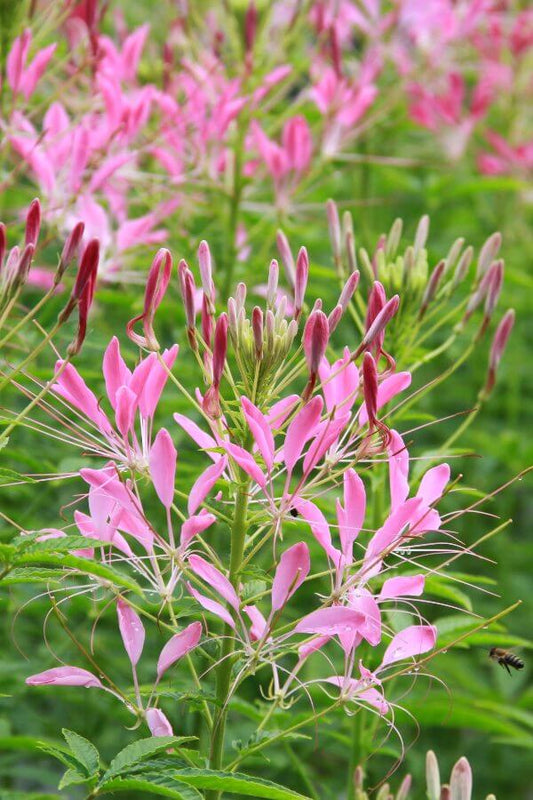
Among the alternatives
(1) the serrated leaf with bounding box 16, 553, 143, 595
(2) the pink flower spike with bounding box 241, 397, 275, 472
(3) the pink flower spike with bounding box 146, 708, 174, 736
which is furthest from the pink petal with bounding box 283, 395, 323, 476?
(3) the pink flower spike with bounding box 146, 708, 174, 736

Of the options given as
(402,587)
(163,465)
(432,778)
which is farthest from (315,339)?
(432,778)

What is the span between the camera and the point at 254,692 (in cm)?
275

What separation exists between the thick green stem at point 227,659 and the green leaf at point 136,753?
118 mm

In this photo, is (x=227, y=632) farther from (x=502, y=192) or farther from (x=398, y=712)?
(x=502, y=192)

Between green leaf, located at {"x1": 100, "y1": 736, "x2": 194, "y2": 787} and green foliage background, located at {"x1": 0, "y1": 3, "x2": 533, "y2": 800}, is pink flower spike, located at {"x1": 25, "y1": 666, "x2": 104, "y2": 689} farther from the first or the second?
green foliage background, located at {"x1": 0, "y1": 3, "x2": 533, "y2": 800}

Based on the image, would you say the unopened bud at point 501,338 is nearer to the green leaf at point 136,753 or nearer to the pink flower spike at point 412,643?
the pink flower spike at point 412,643

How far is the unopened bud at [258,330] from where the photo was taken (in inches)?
50.8

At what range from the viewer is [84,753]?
50.3 inches

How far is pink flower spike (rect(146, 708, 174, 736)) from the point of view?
1344mm

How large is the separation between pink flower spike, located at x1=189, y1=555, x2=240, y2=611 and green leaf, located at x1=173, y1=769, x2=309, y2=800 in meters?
0.19

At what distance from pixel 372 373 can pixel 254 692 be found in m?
1.68

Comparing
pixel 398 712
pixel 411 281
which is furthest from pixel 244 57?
pixel 398 712

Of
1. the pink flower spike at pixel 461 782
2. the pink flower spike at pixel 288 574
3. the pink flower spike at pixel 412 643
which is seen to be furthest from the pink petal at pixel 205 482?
Answer: the pink flower spike at pixel 461 782

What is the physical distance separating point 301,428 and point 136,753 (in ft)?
1.30
